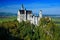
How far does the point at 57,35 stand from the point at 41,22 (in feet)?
44.3

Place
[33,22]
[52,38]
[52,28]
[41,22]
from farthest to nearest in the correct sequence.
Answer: [33,22]
[41,22]
[52,28]
[52,38]

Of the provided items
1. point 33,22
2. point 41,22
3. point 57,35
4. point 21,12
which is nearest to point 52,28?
point 57,35

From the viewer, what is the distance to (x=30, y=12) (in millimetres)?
45125

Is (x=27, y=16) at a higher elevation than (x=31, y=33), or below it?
higher

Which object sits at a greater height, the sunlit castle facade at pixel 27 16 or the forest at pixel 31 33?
the sunlit castle facade at pixel 27 16

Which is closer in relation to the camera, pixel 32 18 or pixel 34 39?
pixel 34 39

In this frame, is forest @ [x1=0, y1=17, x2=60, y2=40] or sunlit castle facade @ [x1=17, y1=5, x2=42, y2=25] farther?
sunlit castle facade @ [x1=17, y1=5, x2=42, y2=25]

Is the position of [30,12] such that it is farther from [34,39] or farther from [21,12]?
[34,39]

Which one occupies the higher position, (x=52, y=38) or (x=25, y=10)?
(x=25, y=10)

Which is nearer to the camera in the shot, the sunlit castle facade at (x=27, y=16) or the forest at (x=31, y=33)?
the forest at (x=31, y=33)

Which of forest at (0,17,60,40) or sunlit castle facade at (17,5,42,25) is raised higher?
sunlit castle facade at (17,5,42,25)

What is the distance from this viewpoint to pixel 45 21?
40.5 m

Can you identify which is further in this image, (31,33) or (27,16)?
(27,16)

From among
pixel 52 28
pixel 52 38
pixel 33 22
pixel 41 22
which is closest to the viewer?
pixel 52 38
